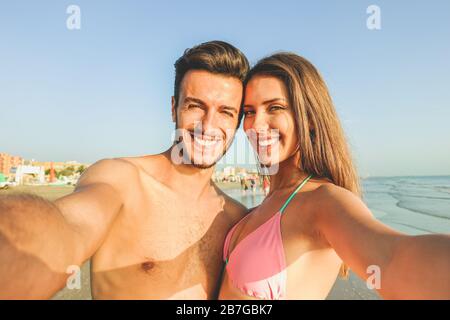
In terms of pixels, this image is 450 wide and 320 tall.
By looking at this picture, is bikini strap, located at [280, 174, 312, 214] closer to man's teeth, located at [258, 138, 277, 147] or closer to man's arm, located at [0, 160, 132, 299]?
man's teeth, located at [258, 138, 277, 147]

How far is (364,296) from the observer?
4.82m

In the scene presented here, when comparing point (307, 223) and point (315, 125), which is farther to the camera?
point (315, 125)

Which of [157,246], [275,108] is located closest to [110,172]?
[157,246]

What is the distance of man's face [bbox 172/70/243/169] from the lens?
9.16 ft

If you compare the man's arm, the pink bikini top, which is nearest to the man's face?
the pink bikini top

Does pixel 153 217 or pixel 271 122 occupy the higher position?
pixel 271 122

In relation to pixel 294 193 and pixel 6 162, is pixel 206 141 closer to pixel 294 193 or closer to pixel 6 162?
pixel 294 193

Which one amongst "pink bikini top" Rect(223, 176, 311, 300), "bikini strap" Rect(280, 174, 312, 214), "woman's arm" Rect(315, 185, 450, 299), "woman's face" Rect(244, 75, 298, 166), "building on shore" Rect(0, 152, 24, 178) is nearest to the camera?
"woman's arm" Rect(315, 185, 450, 299)

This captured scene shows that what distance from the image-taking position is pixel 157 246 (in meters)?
2.45

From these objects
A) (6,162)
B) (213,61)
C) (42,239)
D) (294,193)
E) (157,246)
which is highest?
(213,61)

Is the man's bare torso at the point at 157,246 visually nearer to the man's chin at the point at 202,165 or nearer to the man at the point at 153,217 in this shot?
the man at the point at 153,217

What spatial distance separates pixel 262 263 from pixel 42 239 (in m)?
1.19
